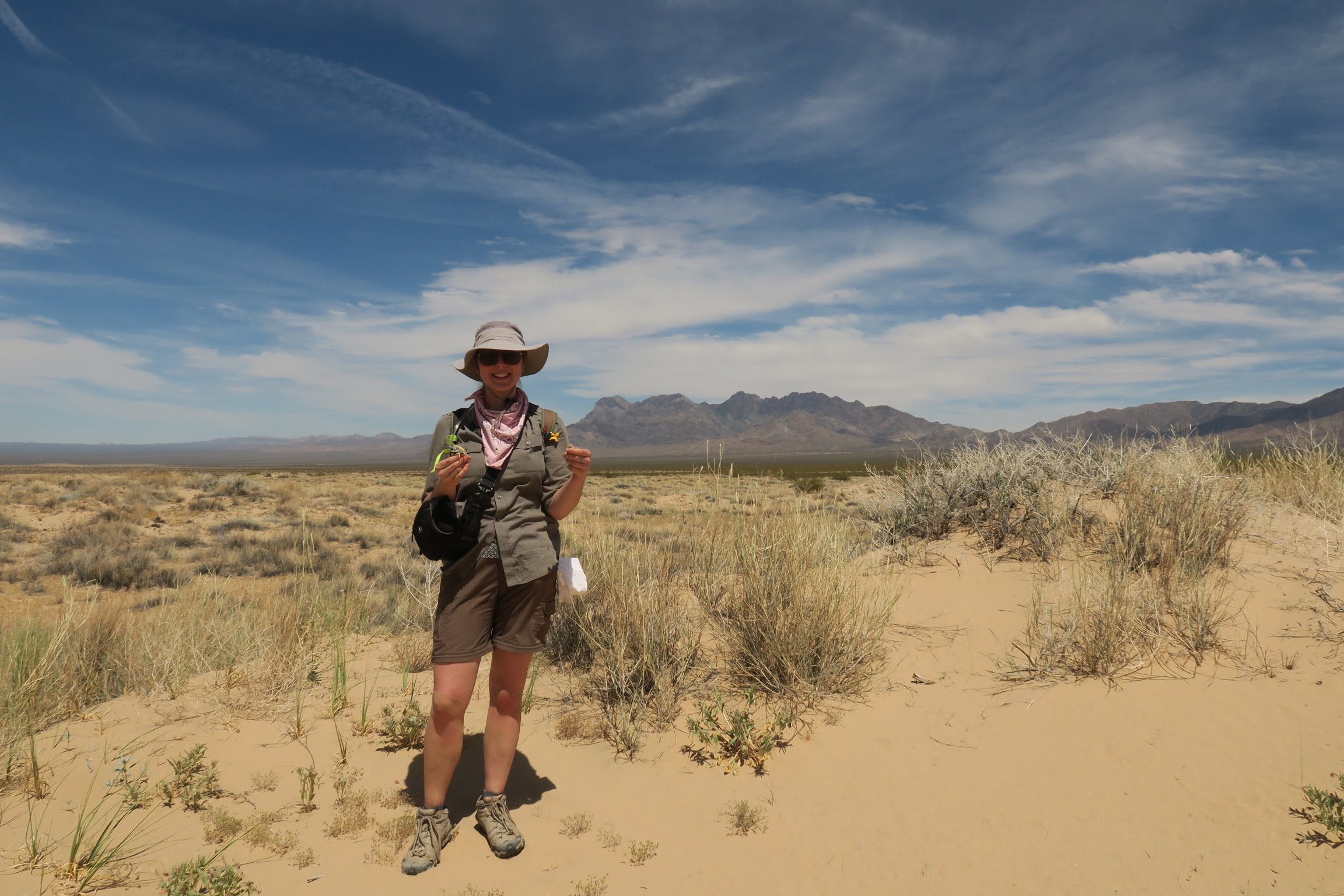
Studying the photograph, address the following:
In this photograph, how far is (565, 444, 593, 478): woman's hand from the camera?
2.91 metres

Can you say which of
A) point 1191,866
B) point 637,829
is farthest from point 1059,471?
point 637,829

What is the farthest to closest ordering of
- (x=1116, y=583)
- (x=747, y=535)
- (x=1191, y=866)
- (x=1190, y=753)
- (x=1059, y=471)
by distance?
(x=1059, y=471) < (x=747, y=535) < (x=1116, y=583) < (x=1190, y=753) < (x=1191, y=866)

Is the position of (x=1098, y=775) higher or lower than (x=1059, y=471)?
lower

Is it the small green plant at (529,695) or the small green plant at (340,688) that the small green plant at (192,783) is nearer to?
the small green plant at (340,688)

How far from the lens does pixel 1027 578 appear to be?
576 centimetres

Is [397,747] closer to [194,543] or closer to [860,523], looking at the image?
[860,523]

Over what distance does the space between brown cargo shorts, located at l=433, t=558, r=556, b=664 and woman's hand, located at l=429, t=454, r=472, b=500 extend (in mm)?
352

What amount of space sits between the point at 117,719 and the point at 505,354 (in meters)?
3.78

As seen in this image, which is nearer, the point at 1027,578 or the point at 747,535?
the point at 747,535

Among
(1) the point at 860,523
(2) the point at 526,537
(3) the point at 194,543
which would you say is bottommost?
(3) the point at 194,543

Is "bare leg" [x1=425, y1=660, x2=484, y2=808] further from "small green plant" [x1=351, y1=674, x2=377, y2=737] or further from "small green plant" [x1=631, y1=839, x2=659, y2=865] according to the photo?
"small green plant" [x1=351, y1=674, x2=377, y2=737]

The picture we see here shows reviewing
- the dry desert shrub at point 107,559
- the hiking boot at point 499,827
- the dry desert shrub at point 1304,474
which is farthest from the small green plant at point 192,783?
the dry desert shrub at point 1304,474

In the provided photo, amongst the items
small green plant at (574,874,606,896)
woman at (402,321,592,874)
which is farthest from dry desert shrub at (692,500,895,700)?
woman at (402,321,592,874)

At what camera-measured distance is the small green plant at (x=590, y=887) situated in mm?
2719
